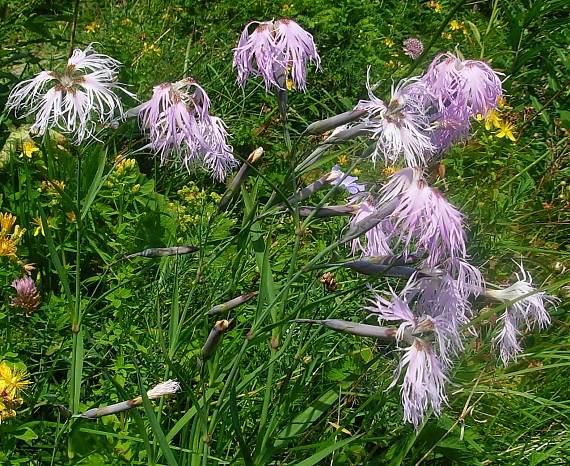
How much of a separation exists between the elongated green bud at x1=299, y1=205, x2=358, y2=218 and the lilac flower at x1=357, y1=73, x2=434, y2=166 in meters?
0.10

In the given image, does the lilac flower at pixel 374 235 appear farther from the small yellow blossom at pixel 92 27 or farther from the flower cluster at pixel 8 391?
the small yellow blossom at pixel 92 27

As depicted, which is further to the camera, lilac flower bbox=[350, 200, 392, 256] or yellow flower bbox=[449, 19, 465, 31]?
yellow flower bbox=[449, 19, 465, 31]

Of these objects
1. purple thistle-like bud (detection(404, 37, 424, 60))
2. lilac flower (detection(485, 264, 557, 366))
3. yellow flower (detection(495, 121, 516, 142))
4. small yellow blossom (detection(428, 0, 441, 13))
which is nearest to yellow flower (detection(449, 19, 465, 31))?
small yellow blossom (detection(428, 0, 441, 13))

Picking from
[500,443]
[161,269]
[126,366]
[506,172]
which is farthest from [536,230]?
[126,366]

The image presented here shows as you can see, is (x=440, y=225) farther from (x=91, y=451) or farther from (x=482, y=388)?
(x=91, y=451)

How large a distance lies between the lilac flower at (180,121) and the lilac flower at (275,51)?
76 mm

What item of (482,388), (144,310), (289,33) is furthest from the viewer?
(144,310)

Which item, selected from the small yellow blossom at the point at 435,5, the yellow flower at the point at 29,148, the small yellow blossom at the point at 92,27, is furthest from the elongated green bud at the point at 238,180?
the small yellow blossom at the point at 435,5

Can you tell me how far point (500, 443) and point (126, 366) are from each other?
0.70 m

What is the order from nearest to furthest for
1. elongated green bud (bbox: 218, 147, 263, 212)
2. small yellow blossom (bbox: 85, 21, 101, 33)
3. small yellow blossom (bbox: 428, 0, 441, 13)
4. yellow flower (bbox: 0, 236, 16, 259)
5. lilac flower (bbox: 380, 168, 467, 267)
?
lilac flower (bbox: 380, 168, 467, 267)
elongated green bud (bbox: 218, 147, 263, 212)
yellow flower (bbox: 0, 236, 16, 259)
small yellow blossom (bbox: 85, 21, 101, 33)
small yellow blossom (bbox: 428, 0, 441, 13)

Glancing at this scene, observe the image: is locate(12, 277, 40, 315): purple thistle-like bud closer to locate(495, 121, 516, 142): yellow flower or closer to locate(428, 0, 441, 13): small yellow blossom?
locate(495, 121, 516, 142): yellow flower

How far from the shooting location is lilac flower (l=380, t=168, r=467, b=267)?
0.86 meters

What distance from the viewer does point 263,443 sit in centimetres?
106

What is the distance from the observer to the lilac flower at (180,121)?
38.2 inches
